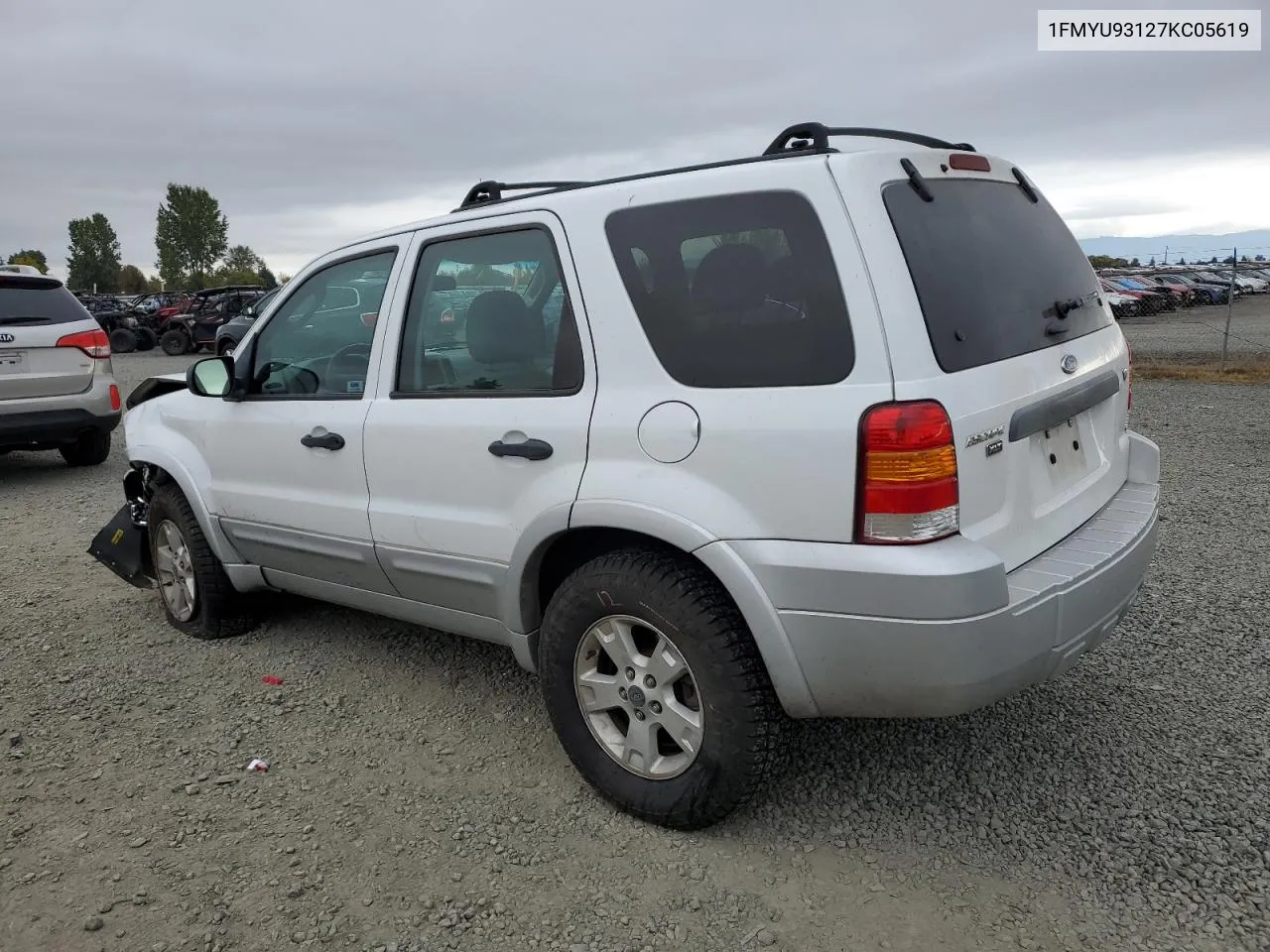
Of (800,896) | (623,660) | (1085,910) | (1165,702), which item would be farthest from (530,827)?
(1165,702)

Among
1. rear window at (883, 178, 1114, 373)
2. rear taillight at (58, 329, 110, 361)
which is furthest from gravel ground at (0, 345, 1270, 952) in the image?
rear taillight at (58, 329, 110, 361)

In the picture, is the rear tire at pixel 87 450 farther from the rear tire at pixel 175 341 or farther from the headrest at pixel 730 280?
the rear tire at pixel 175 341

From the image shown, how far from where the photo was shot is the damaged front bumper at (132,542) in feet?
15.8

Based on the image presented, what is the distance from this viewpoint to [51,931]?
2.47m

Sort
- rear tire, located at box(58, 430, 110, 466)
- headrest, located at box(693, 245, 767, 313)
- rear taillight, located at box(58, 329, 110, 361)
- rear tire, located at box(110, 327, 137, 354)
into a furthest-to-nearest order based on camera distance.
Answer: rear tire, located at box(110, 327, 137, 354) < rear tire, located at box(58, 430, 110, 466) < rear taillight, located at box(58, 329, 110, 361) < headrest, located at box(693, 245, 767, 313)

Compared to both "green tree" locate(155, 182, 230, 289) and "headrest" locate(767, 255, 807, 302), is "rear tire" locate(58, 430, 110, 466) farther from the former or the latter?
"green tree" locate(155, 182, 230, 289)

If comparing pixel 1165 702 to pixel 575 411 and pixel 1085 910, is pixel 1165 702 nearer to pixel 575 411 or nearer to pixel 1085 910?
pixel 1085 910

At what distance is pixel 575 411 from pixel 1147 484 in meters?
1.96

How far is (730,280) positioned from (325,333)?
187 cm

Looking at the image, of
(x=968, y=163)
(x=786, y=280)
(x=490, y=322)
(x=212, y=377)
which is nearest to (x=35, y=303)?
(x=212, y=377)

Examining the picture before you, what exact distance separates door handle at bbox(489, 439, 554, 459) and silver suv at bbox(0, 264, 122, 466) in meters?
6.34

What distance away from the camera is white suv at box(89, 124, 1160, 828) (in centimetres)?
231

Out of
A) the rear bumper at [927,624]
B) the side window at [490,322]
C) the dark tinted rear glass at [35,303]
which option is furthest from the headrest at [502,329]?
the dark tinted rear glass at [35,303]

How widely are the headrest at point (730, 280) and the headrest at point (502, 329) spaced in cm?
Result: 58
